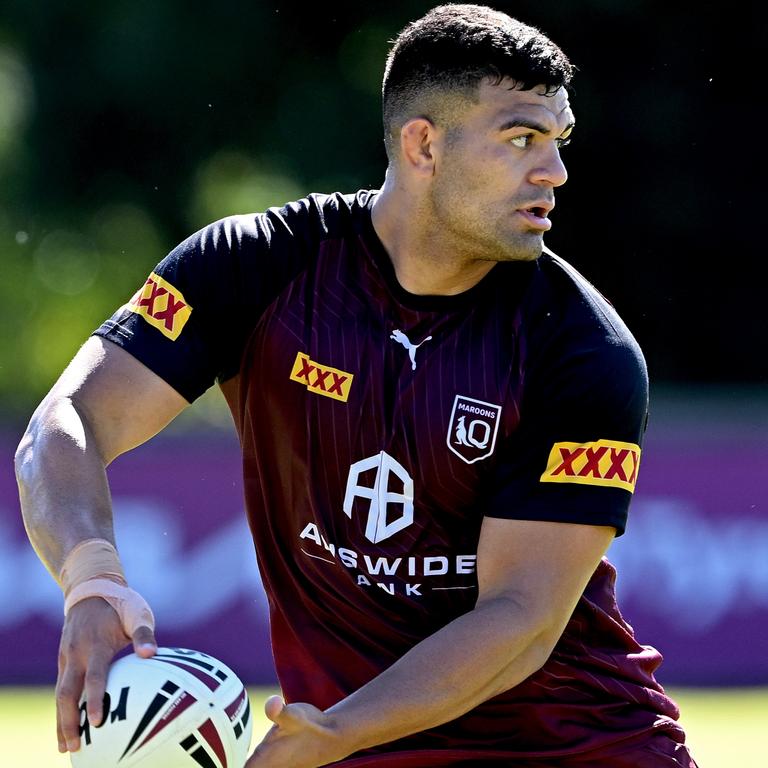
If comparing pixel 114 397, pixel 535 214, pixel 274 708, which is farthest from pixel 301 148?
pixel 274 708

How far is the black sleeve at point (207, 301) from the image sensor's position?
455 centimetres

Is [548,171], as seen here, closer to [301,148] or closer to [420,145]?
[420,145]

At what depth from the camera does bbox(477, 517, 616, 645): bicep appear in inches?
166

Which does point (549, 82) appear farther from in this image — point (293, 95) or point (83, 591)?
point (293, 95)

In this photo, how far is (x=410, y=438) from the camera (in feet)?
14.7

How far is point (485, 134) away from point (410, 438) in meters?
0.92

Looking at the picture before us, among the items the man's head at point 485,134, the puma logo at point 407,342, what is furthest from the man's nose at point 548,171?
the puma logo at point 407,342

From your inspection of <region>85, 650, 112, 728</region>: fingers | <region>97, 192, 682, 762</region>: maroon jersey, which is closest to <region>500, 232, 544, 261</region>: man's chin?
<region>97, 192, 682, 762</region>: maroon jersey

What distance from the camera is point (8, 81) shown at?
20047mm

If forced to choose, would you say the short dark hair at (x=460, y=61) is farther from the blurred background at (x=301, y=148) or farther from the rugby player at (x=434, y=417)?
the blurred background at (x=301, y=148)

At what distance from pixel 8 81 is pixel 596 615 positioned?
1703 cm

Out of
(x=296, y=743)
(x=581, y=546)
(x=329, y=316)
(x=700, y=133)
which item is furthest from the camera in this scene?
(x=700, y=133)

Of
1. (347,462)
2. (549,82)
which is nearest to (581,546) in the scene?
(347,462)

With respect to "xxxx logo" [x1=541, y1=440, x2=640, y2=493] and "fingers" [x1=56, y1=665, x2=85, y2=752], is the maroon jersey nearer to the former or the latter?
"xxxx logo" [x1=541, y1=440, x2=640, y2=493]
